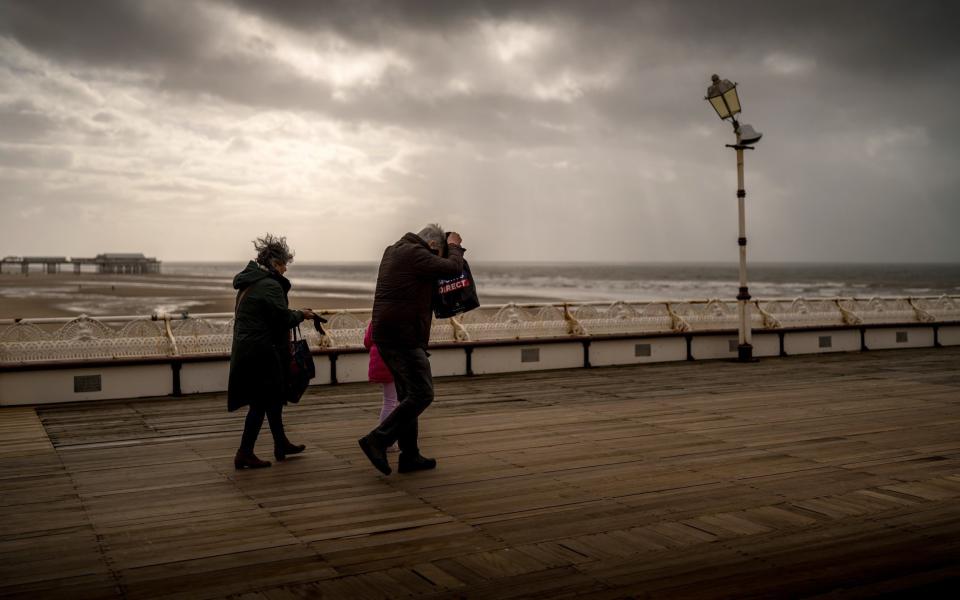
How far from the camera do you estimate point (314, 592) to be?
3602 millimetres

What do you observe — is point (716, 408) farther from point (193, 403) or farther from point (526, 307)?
point (193, 403)

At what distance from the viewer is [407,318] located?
227 inches

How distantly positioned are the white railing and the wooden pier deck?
122 cm

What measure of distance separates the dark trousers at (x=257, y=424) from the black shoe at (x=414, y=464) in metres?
1.04

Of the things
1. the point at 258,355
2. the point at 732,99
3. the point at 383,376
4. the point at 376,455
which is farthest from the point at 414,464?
the point at 732,99

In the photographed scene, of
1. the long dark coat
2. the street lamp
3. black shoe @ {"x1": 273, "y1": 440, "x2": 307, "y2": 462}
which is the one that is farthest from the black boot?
the street lamp

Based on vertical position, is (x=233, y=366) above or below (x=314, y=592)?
above

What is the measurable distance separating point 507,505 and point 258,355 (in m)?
2.33

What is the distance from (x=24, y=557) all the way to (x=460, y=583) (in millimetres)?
2207

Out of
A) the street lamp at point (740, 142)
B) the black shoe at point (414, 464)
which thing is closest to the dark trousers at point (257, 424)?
the black shoe at point (414, 464)

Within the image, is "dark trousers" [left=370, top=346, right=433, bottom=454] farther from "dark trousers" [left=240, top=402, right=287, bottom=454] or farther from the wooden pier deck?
"dark trousers" [left=240, top=402, right=287, bottom=454]

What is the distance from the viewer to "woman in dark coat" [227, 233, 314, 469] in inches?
241

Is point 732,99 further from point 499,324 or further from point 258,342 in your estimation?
point 258,342

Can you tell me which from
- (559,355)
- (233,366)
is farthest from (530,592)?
(559,355)
